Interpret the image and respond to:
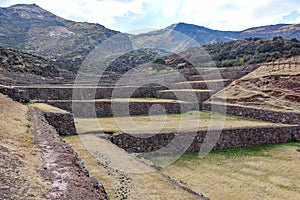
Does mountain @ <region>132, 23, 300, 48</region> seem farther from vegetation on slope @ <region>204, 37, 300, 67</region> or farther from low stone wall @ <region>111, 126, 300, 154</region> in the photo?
low stone wall @ <region>111, 126, 300, 154</region>

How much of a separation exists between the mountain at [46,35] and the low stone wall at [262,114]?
51076 millimetres

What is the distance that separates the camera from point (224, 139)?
15883 mm

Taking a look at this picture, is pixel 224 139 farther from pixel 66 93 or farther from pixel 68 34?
pixel 68 34

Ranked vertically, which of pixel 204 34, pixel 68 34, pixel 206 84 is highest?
pixel 204 34

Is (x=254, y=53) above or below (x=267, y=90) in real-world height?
above

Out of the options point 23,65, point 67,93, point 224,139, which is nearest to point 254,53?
point 224,139

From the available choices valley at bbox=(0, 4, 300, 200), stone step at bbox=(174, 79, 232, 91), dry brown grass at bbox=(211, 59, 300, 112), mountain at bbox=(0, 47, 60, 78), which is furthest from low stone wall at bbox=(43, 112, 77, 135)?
mountain at bbox=(0, 47, 60, 78)

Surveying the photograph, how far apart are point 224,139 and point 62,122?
8988 millimetres

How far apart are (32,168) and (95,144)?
544 cm

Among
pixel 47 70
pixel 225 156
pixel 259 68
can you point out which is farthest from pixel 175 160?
pixel 47 70

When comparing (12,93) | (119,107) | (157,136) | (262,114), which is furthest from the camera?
(119,107)

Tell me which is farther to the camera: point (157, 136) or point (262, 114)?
point (262, 114)

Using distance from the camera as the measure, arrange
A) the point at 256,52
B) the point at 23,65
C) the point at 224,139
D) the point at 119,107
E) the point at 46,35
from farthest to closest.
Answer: the point at 46,35 < the point at 256,52 < the point at 23,65 < the point at 119,107 < the point at 224,139

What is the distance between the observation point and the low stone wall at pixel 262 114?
63.1ft
